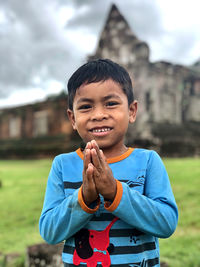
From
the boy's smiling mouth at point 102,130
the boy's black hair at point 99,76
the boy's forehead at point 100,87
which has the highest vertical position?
the boy's black hair at point 99,76

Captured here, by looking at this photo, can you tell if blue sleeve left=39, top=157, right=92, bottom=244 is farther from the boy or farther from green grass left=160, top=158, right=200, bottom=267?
green grass left=160, top=158, right=200, bottom=267

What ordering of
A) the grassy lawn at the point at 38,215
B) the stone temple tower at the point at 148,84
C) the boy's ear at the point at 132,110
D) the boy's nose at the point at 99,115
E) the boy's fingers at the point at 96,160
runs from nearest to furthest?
the boy's fingers at the point at 96,160 → the boy's nose at the point at 99,115 → the boy's ear at the point at 132,110 → the grassy lawn at the point at 38,215 → the stone temple tower at the point at 148,84

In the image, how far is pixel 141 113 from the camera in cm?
1398

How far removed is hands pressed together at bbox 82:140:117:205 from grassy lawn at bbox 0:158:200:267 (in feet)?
5.70

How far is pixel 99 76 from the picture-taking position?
3.66 feet

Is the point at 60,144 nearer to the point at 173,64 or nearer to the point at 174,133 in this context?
the point at 174,133

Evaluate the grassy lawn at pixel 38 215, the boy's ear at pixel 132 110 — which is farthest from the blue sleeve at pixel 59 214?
the grassy lawn at pixel 38 215

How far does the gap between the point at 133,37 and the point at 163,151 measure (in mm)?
6016

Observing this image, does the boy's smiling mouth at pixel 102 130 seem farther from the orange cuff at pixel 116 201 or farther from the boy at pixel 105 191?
the orange cuff at pixel 116 201

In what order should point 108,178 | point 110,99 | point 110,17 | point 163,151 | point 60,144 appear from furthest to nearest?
point 110,17
point 60,144
point 163,151
point 110,99
point 108,178

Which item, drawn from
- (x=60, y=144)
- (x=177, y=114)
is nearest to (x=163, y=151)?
(x=177, y=114)

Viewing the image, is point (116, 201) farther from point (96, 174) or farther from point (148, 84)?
point (148, 84)

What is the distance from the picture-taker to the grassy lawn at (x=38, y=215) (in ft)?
8.63

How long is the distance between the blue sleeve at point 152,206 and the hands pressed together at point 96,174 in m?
0.06
